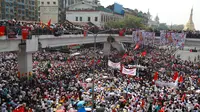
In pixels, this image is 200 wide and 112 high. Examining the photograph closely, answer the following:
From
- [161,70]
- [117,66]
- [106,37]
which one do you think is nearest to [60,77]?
[117,66]

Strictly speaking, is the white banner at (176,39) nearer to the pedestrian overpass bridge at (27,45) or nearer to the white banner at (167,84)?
the white banner at (167,84)

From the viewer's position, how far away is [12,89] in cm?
1736

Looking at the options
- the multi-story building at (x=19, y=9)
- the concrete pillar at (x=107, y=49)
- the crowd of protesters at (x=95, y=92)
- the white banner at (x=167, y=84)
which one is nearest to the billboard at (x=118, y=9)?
the multi-story building at (x=19, y=9)

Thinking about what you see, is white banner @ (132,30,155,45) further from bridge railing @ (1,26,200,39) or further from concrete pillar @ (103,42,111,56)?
concrete pillar @ (103,42,111,56)

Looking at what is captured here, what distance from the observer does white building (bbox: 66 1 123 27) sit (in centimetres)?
6883

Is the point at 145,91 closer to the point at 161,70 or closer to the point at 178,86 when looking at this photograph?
the point at 178,86

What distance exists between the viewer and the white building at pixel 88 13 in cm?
6883

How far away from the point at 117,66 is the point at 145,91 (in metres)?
5.95

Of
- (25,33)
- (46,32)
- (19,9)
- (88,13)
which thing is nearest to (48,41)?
(46,32)

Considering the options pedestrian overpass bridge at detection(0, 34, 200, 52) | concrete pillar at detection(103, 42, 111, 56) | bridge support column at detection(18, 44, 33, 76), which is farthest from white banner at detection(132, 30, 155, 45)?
bridge support column at detection(18, 44, 33, 76)

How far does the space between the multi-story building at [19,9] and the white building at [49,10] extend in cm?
244

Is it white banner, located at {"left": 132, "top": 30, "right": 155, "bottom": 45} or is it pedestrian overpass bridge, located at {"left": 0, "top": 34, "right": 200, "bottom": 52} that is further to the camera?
white banner, located at {"left": 132, "top": 30, "right": 155, "bottom": 45}

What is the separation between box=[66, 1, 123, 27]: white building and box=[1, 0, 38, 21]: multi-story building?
10.2 m

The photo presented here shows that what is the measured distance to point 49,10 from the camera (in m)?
71.2
